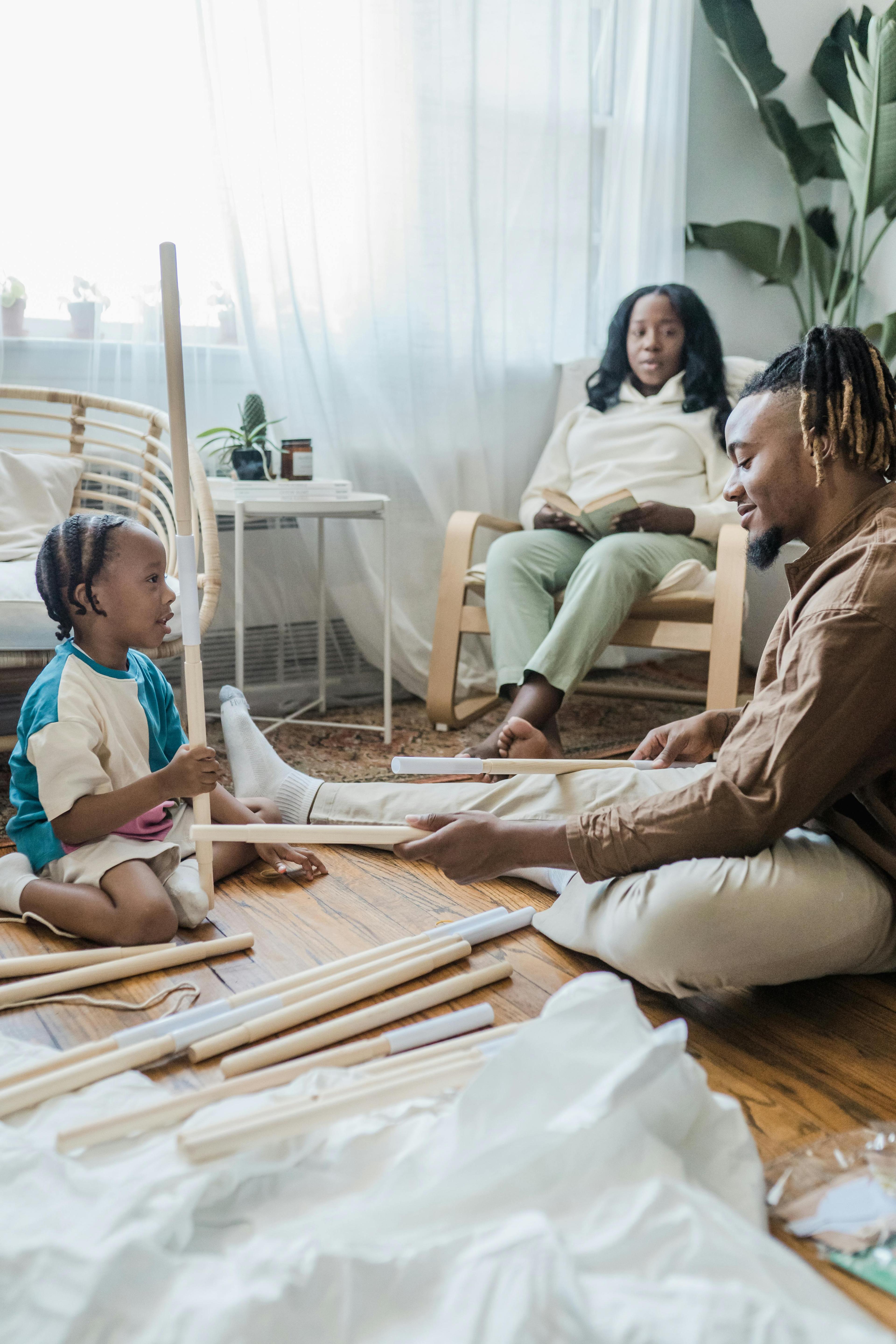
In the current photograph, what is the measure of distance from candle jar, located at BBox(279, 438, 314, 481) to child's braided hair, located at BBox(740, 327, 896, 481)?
1401mm

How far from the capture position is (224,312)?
2.70m

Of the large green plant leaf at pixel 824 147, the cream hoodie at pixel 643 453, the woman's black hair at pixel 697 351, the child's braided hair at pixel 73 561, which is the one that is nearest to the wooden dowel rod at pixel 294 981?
the child's braided hair at pixel 73 561

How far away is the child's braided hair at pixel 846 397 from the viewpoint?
128cm

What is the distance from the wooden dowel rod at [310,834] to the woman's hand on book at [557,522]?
134 cm

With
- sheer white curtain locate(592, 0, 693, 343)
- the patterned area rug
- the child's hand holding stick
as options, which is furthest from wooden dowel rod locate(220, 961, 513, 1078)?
sheer white curtain locate(592, 0, 693, 343)

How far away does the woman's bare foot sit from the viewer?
1932mm

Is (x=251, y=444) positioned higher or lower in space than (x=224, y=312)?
lower

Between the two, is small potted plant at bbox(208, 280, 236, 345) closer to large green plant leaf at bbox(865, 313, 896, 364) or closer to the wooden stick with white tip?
the wooden stick with white tip

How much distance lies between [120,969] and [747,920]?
0.75 metres

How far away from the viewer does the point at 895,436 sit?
1.32 metres

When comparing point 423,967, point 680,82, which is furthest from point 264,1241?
point 680,82

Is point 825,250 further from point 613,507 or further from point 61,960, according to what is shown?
point 61,960

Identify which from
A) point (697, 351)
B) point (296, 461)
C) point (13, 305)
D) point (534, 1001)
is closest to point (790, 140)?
point (697, 351)

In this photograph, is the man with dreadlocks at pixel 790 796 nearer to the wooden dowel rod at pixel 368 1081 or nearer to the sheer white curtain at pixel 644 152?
the wooden dowel rod at pixel 368 1081
